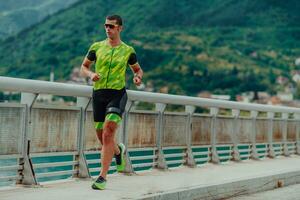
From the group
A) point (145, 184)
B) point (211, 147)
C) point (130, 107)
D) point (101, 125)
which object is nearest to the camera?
point (101, 125)

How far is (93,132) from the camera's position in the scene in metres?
10.5

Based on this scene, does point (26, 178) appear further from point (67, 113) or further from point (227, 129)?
point (227, 129)

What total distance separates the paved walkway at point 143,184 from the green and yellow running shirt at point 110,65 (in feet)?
3.83

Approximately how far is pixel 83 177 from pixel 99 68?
1875mm

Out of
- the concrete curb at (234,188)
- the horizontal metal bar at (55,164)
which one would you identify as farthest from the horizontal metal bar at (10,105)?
the concrete curb at (234,188)

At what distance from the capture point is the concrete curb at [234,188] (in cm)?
889

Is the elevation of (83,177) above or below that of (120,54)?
below

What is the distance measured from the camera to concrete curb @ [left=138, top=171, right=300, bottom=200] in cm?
889

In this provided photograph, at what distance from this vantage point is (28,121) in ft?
29.0

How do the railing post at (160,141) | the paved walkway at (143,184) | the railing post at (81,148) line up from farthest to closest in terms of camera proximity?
1. the railing post at (160,141)
2. the railing post at (81,148)
3. the paved walkway at (143,184)

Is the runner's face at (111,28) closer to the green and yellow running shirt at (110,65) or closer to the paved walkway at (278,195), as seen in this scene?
the green and yellow running shirt at (110,65)

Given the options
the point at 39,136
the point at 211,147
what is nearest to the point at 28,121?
the point at 39,136

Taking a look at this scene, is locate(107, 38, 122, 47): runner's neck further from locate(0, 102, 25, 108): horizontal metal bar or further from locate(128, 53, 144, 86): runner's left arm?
locate(0, 102, 25, 108): horizontal metal bar

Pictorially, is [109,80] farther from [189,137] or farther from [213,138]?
[213,138]
